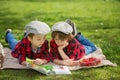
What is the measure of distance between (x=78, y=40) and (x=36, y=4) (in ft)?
23.3

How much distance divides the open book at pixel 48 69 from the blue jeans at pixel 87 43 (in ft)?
3.77

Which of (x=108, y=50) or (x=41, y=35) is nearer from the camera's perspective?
(x=41, y=35)

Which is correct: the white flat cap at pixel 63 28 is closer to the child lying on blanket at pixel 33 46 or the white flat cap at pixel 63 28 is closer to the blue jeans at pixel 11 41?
the child lying on blanket at pixel 33 46

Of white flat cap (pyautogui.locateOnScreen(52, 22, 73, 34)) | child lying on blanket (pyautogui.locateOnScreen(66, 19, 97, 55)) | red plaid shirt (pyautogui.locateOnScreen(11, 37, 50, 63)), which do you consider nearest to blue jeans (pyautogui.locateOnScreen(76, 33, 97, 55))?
child lying on blanket (pyautogui.locateOnScreen(66, 19, 97, 55))

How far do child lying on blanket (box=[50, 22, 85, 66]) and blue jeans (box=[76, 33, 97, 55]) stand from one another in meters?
0.41

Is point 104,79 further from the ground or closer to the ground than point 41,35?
closer to the ground

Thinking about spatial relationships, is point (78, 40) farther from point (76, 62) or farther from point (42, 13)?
point (42, 13)

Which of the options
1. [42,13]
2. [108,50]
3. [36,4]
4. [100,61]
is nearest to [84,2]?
[36,4]

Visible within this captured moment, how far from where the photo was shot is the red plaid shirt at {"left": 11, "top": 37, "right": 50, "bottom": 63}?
23.5 ft

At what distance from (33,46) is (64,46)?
0.60m

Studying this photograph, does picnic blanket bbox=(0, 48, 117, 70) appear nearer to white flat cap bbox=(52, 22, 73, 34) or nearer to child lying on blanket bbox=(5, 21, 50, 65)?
child lying on blanket bbox=(5, 21, 50, 65)

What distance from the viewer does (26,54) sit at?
23.7 ft

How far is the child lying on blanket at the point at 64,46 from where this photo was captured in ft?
23.2

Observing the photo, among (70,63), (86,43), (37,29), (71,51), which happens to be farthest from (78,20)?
(37,29)
